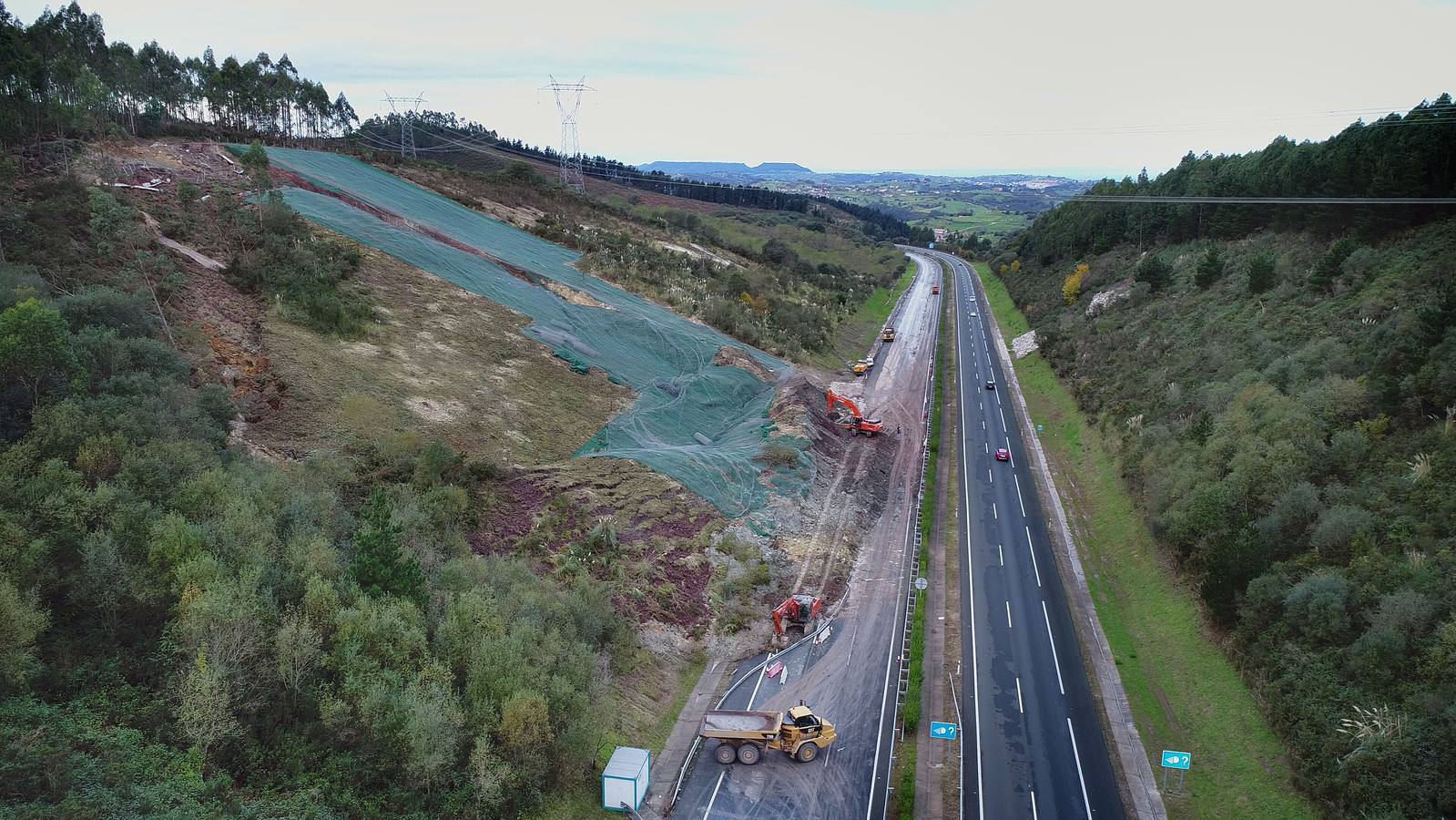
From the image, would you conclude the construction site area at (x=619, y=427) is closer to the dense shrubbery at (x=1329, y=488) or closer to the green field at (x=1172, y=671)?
the green field at (x=1172, y=671)

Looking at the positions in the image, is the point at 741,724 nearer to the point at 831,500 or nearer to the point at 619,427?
the point at 831,500

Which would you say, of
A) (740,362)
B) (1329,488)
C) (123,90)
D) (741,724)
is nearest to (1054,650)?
(1329,488)

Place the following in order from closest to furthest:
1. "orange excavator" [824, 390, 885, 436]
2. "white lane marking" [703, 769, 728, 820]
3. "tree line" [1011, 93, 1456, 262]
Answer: "white lane marking" [703, 769, 728, 820] → "tree line" [1011, 93, 1456, 262] → "orange excavator" [824, 390, 885, 436]

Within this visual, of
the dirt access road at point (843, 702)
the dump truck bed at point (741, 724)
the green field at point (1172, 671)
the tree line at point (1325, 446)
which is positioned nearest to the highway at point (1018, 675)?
the green field at point (1172, 671)

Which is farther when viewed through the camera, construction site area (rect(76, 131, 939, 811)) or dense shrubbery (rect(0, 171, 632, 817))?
construction site area (rect(76, 131, 939, 811))

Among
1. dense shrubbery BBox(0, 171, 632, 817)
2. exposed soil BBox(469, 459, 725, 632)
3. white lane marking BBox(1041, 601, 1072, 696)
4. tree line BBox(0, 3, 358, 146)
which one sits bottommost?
white lane marking BBox(1041, 601, 1072, 696)

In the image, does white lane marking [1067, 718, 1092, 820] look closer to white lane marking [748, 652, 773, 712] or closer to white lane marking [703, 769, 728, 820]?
white lane marking [748, 652, 773, 712]

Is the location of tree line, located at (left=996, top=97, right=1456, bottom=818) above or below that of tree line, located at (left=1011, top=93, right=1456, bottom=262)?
below

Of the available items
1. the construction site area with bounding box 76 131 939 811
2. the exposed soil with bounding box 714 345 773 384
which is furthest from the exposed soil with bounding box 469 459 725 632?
the exposed soil with bounding box 714 345 773 384
